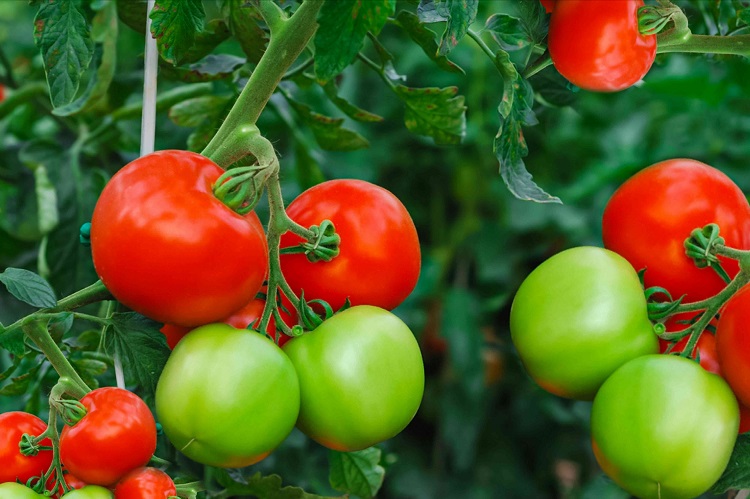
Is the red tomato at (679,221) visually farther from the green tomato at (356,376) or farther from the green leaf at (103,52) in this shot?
the green leaf at (103,52)

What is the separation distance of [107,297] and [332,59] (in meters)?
0.23

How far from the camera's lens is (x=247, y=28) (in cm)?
75

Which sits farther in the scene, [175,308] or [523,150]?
[523,150]

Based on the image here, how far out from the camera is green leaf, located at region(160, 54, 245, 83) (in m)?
0.82

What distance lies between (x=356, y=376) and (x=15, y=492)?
22cm

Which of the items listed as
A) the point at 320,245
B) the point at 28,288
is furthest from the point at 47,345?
the point at 320,245

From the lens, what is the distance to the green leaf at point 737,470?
62cm

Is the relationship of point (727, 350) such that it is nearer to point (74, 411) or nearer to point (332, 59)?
point (332, 59)

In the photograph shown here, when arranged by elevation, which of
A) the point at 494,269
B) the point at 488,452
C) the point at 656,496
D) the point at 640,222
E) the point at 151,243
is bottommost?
the point at 488,452

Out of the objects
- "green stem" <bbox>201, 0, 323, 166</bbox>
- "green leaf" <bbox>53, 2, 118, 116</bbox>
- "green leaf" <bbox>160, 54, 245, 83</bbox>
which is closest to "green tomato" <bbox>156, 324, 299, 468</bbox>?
"green stem" <bbox>201, 0, 323, 166</bbox>

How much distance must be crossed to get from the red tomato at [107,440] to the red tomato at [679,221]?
41cm

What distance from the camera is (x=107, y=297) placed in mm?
584

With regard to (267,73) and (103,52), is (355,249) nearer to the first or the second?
(267,73)

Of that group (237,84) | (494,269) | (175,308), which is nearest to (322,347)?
(175,308)
